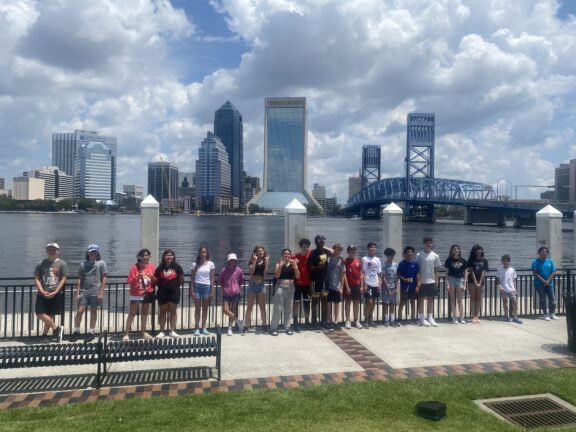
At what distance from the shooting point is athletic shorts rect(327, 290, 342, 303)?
28.0ft

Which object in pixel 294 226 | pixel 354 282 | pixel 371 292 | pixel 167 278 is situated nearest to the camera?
pixel 167 278

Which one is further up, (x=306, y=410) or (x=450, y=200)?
(x=450, y=200)

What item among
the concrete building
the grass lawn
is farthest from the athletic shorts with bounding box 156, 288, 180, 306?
the concrete building

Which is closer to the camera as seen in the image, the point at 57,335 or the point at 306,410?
the point at 306,410

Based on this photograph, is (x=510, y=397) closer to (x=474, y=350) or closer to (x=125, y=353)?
(x=474, y=350)

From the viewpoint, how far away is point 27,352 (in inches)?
222

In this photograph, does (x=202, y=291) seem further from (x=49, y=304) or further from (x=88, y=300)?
(x=49, y=304)

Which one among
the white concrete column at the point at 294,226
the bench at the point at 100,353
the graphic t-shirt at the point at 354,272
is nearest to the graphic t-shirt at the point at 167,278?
the bench at the point at 100,353

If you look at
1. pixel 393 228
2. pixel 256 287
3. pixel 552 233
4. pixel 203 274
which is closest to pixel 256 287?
pixel 256 287

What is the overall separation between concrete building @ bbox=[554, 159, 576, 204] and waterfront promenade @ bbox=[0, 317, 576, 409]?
533 feet

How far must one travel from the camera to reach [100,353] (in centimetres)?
560

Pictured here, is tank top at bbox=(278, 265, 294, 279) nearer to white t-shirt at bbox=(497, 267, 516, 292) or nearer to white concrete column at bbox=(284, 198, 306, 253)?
white concrete column at bbox=(284, 198, 306, 253)

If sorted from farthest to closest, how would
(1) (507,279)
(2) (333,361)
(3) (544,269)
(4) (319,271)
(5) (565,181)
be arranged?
(5) (565,181) < (3) (544,269) < (1) (507,279) < (4) (319,271) < (2) (333,361)

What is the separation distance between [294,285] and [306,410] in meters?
3.66
